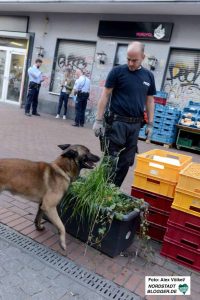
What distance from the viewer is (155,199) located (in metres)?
3.93

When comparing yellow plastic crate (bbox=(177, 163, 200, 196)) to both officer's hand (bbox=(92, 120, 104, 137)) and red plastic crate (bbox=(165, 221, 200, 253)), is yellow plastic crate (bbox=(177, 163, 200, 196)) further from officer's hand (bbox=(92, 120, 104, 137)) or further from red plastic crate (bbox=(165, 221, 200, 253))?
officer's hand (bbox=(92, 120, 104, 137))

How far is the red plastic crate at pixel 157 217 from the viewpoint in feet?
12.7

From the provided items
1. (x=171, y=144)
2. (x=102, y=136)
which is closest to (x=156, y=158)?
(x=102, y=136)

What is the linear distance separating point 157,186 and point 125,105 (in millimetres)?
1074

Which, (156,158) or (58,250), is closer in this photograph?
(58,250)

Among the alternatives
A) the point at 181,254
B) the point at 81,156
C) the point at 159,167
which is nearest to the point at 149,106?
the point at 159,167

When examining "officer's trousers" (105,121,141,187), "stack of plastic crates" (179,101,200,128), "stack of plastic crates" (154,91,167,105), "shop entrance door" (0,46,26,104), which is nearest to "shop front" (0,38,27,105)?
"shop entrance door" (0,46,26,104)

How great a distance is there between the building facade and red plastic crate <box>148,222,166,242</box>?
27.6 feet

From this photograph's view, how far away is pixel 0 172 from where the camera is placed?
3.26 meters

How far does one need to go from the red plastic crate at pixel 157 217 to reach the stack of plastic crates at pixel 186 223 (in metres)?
0.31

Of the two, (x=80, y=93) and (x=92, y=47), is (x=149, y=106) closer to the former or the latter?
(x=80, y=93)

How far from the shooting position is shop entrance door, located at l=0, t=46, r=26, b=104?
16.1 meters

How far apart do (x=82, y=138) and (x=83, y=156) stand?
6499mm

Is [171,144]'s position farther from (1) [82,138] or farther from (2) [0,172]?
(2) [0,172]
